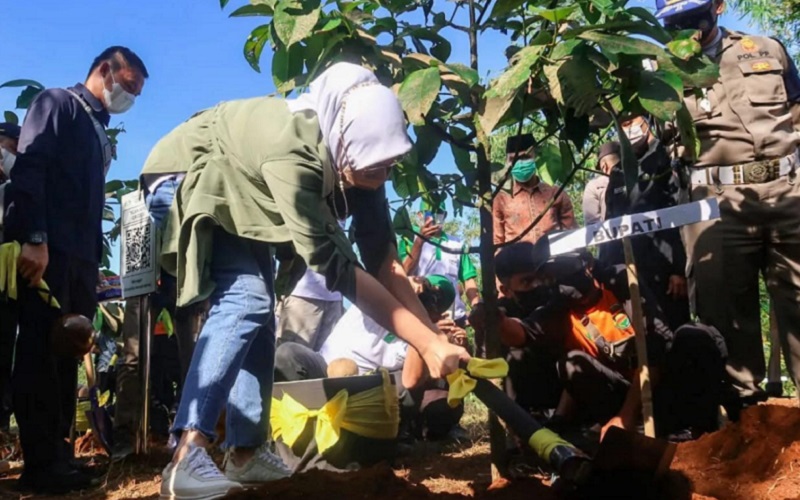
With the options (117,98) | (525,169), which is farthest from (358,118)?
(525,169)

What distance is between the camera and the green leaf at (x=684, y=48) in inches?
71.4

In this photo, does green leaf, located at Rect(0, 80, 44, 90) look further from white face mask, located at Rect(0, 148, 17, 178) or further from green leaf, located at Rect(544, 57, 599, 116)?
green leaf, located at Rect(544, 57, 599, 116)

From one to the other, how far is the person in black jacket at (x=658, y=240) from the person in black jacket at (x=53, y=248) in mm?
2267

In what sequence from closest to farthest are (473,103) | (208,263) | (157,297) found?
(208,263) → (473,103) → (157,297)

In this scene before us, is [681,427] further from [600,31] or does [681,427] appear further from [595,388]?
[600,31]

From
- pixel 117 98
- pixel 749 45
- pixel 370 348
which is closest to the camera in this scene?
pixel 749 45

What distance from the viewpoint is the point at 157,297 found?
4027 mm

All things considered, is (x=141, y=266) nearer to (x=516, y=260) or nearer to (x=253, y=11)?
(x=253, y=11)

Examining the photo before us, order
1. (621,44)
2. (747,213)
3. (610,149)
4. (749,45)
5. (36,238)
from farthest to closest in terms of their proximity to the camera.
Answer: (610,149) → (749,45) → (747,213) → (36,238) → (621,44)

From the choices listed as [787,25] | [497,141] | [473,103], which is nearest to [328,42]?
[473,103]

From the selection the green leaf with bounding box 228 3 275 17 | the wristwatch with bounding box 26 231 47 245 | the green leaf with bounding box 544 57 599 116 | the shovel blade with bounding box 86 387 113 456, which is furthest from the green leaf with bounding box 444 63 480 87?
the shovel blade with bounding box 86 387 113 456

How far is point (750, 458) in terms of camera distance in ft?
7.25

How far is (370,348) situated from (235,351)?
6.26ft

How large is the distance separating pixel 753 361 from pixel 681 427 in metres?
0.40
